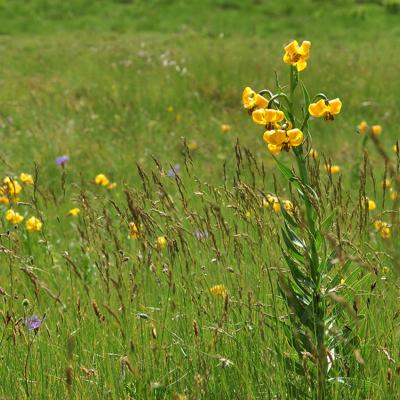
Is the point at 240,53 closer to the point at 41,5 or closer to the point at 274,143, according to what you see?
the point at 274,143

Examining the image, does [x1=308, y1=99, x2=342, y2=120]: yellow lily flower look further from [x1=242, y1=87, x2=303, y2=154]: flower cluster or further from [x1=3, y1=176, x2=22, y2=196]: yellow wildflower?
[x1=3, y1=176, x2=22, y2=196]: yellow wildflower

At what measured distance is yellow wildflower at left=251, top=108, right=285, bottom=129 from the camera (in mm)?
1942

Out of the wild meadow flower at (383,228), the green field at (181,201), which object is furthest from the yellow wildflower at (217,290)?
the wild meadow flower at (383,228)

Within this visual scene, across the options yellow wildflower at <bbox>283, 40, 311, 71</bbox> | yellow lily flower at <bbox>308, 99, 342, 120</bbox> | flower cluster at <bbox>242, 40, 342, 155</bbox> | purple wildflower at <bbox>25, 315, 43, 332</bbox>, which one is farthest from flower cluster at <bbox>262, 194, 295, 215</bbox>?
purple wildflower at <bbox>25, 315, 43, 332</bbox>

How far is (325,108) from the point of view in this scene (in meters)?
2.03

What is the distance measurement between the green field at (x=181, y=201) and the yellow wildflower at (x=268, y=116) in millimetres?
111

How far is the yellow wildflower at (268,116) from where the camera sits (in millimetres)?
1942

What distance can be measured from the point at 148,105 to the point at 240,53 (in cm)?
297

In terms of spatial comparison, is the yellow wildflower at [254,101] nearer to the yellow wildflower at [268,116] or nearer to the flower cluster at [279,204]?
the yellow wildflower at [268,116]

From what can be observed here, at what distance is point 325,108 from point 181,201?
119 centimetres

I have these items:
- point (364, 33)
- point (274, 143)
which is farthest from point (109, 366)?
point (364, 33)

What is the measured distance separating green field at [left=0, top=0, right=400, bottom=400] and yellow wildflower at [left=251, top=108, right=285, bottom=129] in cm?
11

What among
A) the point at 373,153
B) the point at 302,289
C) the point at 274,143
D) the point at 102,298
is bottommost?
the point at 373,153

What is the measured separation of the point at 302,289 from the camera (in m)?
2.05
